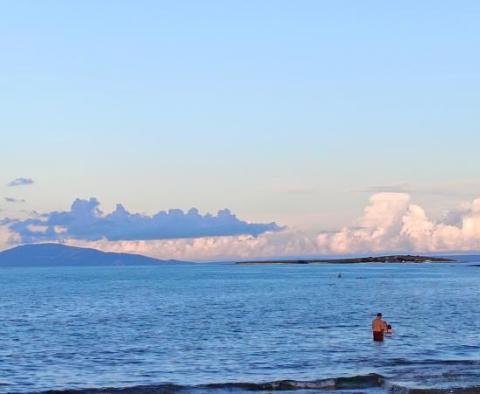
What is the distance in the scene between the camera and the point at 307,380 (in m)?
47.0

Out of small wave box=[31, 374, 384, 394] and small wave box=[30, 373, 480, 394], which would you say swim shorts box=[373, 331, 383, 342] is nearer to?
small wave box=[30, 373, 480, 394]

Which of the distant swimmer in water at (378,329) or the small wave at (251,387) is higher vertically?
the distant swimmer in water at (378,329)

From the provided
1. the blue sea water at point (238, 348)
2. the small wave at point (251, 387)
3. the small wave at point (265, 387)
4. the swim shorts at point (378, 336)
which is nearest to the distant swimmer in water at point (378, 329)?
the swim shorts at point (378, 336)

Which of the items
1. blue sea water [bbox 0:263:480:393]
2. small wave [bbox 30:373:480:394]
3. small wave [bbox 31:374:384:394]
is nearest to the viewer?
small wave [bbox 30:373:480:394]

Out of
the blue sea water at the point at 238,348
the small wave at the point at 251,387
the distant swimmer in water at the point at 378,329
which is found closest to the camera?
the small wave at the point at 251,387

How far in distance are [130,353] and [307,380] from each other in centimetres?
1800

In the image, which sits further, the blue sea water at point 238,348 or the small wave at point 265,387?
the blue sea water at point 238,348

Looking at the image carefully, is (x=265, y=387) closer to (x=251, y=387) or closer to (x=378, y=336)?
(x=251, y=387)

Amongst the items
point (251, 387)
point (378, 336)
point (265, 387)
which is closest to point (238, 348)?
point (378, 336)

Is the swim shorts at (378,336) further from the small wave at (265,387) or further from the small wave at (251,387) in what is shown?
the small wave at (251,387)

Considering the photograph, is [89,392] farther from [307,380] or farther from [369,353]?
[369,353]

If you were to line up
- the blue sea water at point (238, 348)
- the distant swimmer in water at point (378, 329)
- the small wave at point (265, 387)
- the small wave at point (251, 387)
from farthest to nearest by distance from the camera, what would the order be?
the distant swimmer in water at point (378, 329)
the blue sea water at point (238, 348)
the small wave at point (251, 387)
the small wave at point (265, 387)

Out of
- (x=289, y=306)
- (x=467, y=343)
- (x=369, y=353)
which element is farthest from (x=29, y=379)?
(x=289, y=306)

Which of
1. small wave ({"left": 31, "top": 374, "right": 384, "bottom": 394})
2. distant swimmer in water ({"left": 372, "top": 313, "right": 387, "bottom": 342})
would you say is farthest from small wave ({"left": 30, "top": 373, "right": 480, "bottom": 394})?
distant swimmer in water ({"left": 372, "top": 313, "right": 387, "bottom": 342})
